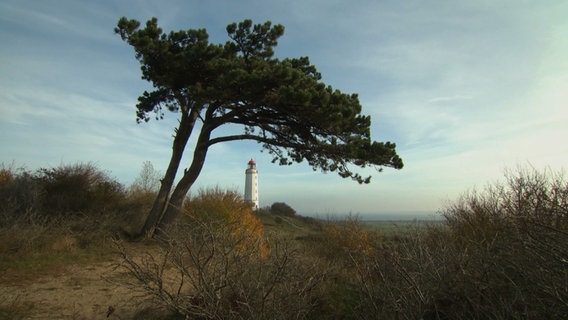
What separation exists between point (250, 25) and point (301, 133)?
146 inches

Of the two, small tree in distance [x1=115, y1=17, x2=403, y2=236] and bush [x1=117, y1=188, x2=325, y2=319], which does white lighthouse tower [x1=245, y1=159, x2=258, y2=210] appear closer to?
small tree in distance [x1=115, y1=17, x2=403, y2=236]

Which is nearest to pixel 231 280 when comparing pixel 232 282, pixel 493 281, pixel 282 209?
pixel 232 282

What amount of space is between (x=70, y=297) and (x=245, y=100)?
6616 millimetres

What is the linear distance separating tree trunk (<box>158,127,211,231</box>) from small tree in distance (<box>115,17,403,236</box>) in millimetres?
32

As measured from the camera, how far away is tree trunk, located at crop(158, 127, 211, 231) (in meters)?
11.5

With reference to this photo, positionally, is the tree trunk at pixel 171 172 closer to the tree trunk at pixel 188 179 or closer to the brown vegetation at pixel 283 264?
the tree trunk at pixel 188 179

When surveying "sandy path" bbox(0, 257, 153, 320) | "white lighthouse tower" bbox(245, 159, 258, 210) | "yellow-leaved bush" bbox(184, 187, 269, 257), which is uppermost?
"white lighthouse tower" bbox(245, 159, 258, 210)

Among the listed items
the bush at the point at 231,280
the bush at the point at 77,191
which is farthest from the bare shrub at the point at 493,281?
the bush at the point at 77,191

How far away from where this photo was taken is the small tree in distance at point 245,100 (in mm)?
9586

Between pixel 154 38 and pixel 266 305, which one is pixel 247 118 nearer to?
pixel 154 38

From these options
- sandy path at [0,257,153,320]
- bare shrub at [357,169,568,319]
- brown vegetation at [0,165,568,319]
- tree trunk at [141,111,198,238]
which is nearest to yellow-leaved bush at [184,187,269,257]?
brown vegetation at [0,165,568,319]

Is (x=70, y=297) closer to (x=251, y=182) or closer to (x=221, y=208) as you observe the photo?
(x=221, y=208)

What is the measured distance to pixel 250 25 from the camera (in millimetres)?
10867

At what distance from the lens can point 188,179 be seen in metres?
11.8
